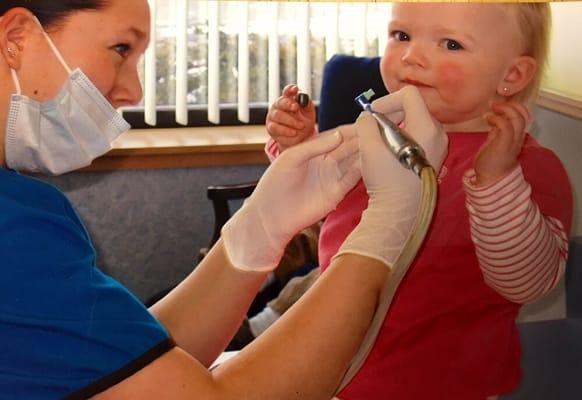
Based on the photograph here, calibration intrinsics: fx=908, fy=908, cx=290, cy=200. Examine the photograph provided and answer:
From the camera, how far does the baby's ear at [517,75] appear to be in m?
1.08

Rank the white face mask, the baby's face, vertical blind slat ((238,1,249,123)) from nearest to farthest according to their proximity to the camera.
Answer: the white face mask → the baby's face → vertical blind slat ((238,1,249,123))

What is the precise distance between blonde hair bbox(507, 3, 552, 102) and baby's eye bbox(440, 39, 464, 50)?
7 cm

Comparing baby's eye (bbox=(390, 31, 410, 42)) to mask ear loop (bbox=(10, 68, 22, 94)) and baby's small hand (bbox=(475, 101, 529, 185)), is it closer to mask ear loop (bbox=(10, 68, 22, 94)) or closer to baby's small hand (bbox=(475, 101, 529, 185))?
baby's small hand (bbox=(475, 101, 529, 185))

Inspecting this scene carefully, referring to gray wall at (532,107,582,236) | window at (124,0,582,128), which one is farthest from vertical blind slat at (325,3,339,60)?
gray wall at (532,107,582,236)

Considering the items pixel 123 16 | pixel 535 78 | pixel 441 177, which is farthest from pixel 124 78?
pixel 535 78

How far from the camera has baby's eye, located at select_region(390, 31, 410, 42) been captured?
42.3 inches

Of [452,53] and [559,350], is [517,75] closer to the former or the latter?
[452,53]

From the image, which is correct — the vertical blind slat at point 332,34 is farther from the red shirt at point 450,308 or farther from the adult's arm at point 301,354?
the adult's arm at point 301,354

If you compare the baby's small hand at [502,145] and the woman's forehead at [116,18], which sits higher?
the woman's forehead at [116,18]

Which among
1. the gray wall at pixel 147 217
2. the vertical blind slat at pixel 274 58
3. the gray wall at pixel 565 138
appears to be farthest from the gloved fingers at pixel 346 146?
the vertical blind slat at pixel 274 58

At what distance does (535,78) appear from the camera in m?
1.11

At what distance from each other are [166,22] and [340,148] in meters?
1.84

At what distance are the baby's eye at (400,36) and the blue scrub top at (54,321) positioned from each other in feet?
1.54

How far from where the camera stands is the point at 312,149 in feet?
Answer: 3.44
